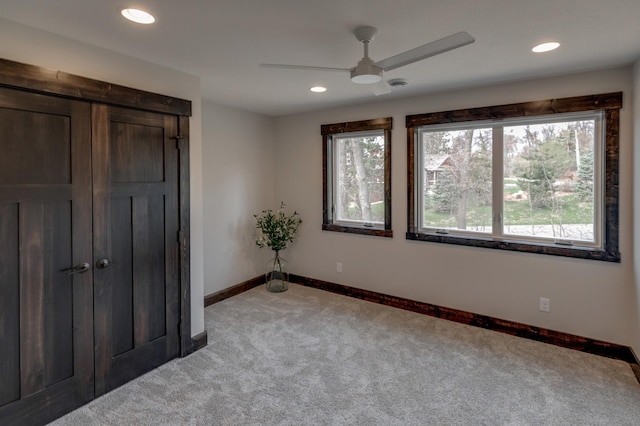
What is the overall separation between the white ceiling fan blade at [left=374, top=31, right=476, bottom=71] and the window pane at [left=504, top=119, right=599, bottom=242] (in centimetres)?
188

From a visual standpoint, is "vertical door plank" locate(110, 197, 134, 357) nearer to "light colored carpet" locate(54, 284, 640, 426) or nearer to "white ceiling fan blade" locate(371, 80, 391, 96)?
"light colored carpet" locate(54, 284, 640, 426)

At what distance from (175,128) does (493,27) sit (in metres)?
2.36

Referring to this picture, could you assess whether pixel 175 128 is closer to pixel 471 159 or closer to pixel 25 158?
pixel 25 158

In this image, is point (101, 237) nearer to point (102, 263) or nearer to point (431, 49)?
point (102, 263)

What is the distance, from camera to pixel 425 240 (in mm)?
3848

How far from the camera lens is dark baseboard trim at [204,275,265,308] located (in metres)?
4.13

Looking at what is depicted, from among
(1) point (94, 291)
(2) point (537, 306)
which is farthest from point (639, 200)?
(1) point (94, 291)

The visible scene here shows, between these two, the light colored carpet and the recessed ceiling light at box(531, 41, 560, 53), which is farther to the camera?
the recessed ceiling light at box(531, 41, 560, 53)

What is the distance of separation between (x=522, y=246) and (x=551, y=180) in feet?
2.17

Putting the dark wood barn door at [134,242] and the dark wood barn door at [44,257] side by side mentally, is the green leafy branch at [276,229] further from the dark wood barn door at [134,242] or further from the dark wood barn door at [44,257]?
the dark wood barn door at [44,257]

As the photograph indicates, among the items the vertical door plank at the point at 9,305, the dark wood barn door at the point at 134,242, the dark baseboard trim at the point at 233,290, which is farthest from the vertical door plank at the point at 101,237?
the dark baseboard trim at the point at 233,290

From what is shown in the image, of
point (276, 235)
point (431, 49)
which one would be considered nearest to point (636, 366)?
point (431, 49)

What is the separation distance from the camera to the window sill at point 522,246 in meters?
2.92

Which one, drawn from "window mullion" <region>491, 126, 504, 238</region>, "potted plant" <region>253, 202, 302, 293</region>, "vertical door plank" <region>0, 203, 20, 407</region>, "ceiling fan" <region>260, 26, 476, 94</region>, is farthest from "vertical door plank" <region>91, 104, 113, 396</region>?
"window mullion" <region>491, 126, 504, 238</region>
